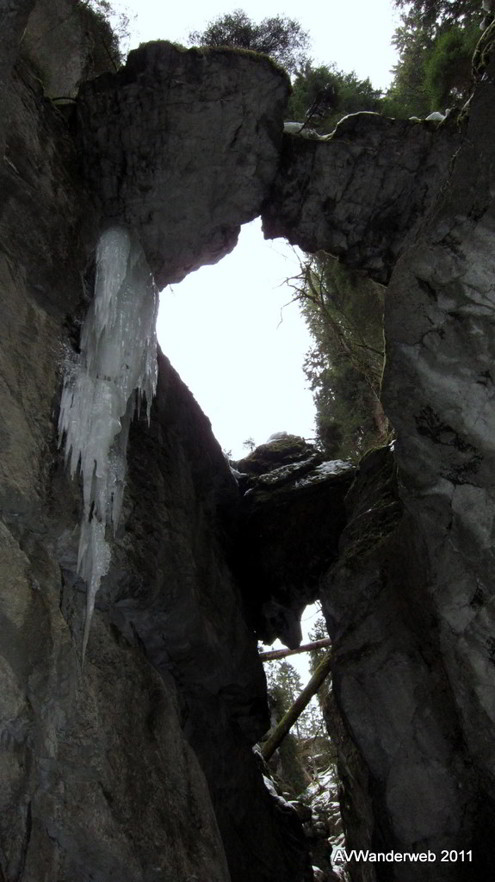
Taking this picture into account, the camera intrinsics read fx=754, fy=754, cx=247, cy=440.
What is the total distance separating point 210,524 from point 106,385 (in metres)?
3.17

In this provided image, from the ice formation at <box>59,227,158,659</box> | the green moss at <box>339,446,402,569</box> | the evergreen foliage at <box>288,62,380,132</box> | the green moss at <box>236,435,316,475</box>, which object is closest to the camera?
the ice formation at <box>59,227,158,659</box>

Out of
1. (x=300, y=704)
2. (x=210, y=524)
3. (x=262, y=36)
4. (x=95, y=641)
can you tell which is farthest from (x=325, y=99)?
(x=300, y=704)

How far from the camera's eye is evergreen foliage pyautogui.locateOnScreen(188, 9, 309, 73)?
10289 mm

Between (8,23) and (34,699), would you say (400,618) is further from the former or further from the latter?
(8,23)

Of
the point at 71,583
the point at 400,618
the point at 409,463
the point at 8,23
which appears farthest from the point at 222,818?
the point at 8,23

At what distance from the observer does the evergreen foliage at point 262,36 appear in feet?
33.8

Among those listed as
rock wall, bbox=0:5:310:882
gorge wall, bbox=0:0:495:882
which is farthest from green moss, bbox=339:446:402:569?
rock wall, bbox=0:5:310:882

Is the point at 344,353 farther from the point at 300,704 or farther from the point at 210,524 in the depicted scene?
the point at 300,704

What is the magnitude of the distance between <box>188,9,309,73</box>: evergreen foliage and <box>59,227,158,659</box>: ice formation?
3.81 metres

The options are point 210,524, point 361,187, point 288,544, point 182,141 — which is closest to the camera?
point 182,141

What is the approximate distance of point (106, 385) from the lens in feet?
23.8

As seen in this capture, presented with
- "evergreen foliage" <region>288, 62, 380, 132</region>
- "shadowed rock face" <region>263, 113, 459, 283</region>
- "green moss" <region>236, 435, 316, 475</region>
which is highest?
"evergreen foliage" <region>288, 62, 380, 132</region>

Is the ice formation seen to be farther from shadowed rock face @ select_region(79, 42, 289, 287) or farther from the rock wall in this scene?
shadowed rock face @ select_region(79, 42, 289, 287)

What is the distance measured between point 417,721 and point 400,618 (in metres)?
Answer: 1.03
